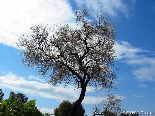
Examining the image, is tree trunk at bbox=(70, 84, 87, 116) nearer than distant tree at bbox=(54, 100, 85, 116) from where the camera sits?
Yes

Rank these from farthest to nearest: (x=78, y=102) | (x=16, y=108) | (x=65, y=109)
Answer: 1. (x=65, y=109)
2. (x=78, y=102)
3. (x=16, y=108)

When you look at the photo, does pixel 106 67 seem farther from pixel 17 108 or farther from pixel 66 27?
pixel 17 108

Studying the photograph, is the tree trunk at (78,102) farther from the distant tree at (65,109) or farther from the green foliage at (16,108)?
the distant tree at (65,109)

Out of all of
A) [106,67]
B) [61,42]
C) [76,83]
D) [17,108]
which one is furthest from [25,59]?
[17,108]

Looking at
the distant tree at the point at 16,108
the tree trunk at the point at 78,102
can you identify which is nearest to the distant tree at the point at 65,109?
the tree trunk at the point at 78,102

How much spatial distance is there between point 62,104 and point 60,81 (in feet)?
158

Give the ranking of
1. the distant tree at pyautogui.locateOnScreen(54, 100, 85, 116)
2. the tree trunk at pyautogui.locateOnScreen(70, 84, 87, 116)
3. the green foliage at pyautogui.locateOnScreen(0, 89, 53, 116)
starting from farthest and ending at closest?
the distant tree at pyautogui.locateOnScreen(54, 100, 85, 116)
the tree trunk at pyautogui.locateOnScreen(70, 84, 87, 116)
the green foliage at pyautogui.locateOnScreen(0, 89, 53, 116)

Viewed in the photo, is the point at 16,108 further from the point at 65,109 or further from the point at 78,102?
the point at 65,109

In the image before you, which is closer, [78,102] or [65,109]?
[78,102]

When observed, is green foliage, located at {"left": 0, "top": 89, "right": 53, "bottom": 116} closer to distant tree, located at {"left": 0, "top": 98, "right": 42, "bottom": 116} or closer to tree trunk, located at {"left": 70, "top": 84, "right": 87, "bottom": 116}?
distant tree, located at {"left": 0, "top": 98, "right": 42, "bottom": 116}

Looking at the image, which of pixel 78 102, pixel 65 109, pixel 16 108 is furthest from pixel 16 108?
pixel 65 109

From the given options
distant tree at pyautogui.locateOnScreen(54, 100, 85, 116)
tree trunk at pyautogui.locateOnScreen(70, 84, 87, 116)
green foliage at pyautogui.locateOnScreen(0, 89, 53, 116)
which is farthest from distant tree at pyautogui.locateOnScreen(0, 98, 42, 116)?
distant tree at pyautogui.locateOnScreen(54, 100, 85, 116)

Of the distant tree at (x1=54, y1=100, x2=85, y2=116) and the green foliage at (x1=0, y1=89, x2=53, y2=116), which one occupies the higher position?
the distant tree at (x1=54, y1=100, x2=85, y2=116)

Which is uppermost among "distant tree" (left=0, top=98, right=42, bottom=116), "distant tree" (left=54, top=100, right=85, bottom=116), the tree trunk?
"distant tree" (left=54, top=100, right=85, bottom=116)
